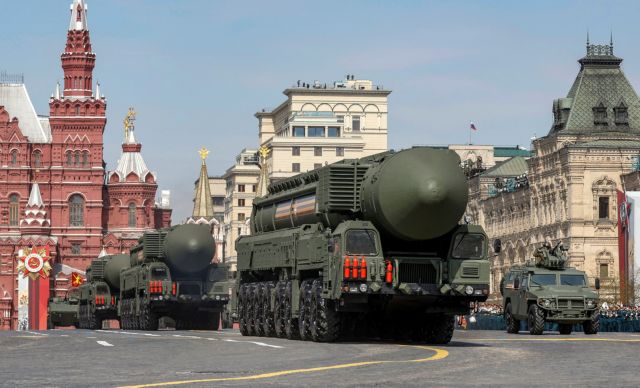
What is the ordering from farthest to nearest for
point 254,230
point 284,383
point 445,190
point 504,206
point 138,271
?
point 504,206
point 138,271
point 254,230
point 445,190
point 284,383

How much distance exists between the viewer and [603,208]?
10600 cm

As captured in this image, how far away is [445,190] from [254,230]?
13.0 meters

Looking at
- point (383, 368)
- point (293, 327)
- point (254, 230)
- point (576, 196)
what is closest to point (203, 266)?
point (254, 230)

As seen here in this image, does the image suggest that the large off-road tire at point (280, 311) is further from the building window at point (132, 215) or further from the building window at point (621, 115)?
the building window at point (132, 215)

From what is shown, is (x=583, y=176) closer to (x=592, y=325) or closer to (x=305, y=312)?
(x=592, y=325)

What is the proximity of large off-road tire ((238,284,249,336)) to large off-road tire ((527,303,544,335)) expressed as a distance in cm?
784

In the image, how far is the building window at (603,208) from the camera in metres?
106

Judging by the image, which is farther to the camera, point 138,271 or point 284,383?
point 138,271

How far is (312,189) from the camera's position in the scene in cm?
3694

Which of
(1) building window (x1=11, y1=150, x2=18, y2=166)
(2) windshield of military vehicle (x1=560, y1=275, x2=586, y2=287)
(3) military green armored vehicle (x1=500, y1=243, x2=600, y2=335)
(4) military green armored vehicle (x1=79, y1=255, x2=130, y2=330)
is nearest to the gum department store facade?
(4) military green armored vehicle (x1=79, y1=255, x2=130, y2=330)

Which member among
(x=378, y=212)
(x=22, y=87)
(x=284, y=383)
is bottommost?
(x=284, y=383)

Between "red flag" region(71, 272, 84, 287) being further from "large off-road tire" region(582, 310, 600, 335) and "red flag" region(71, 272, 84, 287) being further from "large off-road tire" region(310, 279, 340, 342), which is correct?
"large off-road tire" region(310, 279, 340, 342)

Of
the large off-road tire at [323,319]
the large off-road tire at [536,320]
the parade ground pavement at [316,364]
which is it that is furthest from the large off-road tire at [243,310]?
the parade ground pavement at [316,364]

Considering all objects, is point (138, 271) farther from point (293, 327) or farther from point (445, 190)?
point (445, 190)
